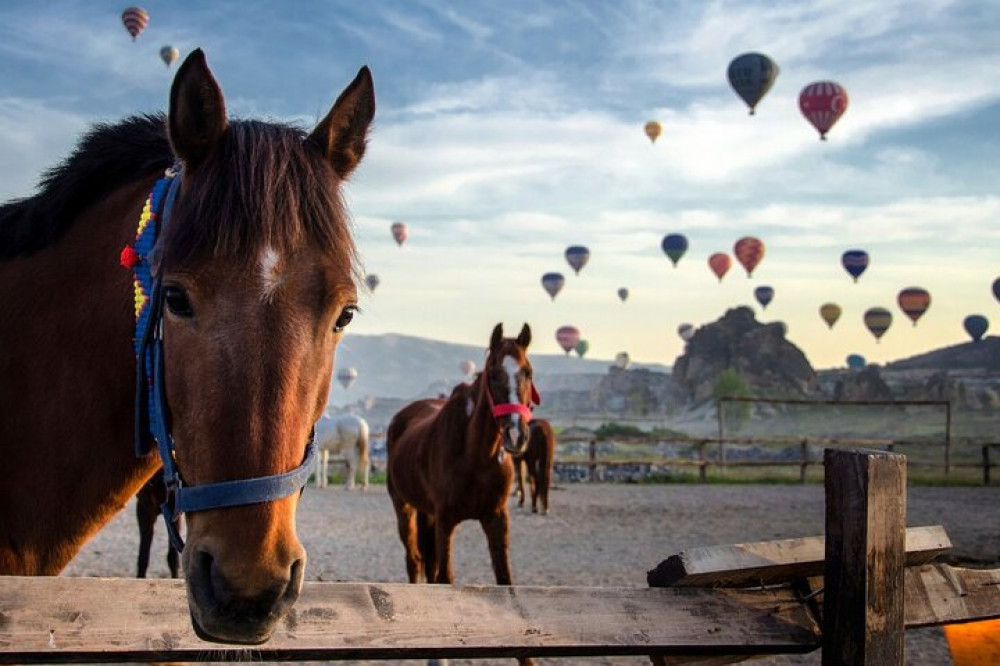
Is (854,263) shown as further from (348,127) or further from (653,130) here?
(348,127)

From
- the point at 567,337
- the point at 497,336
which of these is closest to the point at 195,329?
the point at 497,336

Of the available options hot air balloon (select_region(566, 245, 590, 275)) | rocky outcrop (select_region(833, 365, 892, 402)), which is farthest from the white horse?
rocky outcrop (select_region(833, 365, 892, 402))

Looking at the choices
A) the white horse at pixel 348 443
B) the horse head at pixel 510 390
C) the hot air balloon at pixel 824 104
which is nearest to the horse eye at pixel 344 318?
the horse head at pixel 510 390

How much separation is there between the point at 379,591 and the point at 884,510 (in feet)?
4.72

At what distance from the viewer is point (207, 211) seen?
1762mm

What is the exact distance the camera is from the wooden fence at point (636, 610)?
1.93m

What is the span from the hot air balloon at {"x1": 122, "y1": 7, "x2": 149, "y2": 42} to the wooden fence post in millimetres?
54342

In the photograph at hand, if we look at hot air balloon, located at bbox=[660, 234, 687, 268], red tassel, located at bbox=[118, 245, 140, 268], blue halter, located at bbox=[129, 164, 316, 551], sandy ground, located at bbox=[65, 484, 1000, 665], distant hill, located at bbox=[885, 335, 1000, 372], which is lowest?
sandy ground, located at bbox=[65, 484, 1000, 665]

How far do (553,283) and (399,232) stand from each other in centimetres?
1441

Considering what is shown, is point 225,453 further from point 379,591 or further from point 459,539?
point 459,539

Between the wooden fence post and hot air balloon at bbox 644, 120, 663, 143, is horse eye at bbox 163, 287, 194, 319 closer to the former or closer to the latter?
the wooden fence post

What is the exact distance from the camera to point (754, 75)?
4809 cm

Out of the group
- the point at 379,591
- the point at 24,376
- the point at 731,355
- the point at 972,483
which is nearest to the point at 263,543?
the point at 379,591

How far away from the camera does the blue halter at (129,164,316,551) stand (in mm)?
1566
